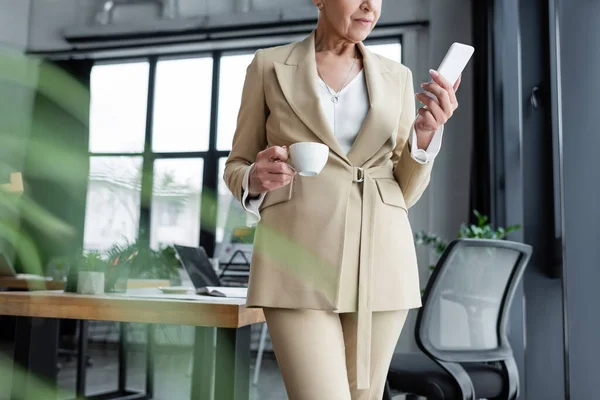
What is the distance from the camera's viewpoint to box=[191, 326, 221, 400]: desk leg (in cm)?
249

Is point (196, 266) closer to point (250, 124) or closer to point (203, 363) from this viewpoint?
point (203, 363)

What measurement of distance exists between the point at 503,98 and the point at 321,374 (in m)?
3.79

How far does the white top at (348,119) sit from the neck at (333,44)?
7 centimetres

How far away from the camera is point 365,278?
1044 millimetres

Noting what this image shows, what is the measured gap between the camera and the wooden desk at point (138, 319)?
5.40 feet

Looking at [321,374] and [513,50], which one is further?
[513,50]

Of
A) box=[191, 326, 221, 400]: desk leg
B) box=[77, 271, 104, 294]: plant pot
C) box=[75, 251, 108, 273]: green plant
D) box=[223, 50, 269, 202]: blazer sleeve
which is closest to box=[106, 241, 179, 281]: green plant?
box=[191, 326, 221, 400]: desk leg

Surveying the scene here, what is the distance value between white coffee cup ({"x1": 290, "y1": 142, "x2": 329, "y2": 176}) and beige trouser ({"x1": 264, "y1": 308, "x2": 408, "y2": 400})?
0.25 meters

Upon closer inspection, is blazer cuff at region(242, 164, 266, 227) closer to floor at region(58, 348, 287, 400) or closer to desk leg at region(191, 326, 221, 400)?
desk leg at region(191, 326, 221, 400)

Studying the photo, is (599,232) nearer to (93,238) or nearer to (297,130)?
(297,130)

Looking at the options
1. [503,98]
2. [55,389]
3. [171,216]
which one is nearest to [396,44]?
[503,98]

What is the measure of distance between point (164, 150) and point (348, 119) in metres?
6.16

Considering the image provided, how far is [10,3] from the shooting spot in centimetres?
757

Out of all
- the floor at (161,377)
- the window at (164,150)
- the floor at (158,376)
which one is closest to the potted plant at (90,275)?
the floor at (158,376)
